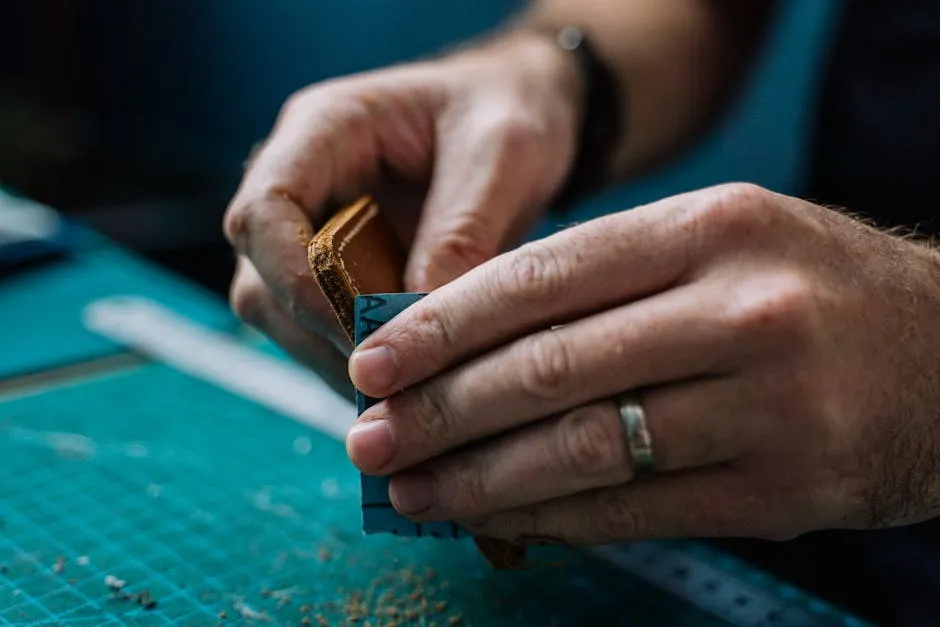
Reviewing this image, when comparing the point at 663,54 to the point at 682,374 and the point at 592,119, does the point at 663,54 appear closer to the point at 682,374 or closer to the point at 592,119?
the point at 592,119

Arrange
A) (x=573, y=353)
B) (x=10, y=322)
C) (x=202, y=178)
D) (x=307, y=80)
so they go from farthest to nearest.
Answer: (x=202, y=178)
(x=307, y=80)
(x=10, y=322)
(x=573, y=353)

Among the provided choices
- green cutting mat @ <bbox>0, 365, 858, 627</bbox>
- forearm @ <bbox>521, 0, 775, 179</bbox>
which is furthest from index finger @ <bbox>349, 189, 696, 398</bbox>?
forearm @ <bbox>521, 0, 775, 179</bbox>

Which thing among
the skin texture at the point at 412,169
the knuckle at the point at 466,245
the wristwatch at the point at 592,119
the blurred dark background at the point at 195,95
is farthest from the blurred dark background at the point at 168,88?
the knuckle at the point at 466,245

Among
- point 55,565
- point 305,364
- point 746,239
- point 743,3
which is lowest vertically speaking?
point 55,565

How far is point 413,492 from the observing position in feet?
2.17

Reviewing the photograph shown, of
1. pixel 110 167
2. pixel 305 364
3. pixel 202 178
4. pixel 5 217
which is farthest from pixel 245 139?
pixel 305 364

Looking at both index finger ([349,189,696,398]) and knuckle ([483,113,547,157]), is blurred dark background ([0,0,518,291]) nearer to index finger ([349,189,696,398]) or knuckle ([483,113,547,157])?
knuckle ([483,113,547,157])

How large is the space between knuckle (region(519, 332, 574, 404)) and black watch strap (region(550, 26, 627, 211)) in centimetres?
58

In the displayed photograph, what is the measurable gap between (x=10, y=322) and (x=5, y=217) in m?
0.30

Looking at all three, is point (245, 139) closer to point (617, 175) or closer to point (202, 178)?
point (202, 178)

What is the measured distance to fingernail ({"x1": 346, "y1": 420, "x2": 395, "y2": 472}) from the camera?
64cm

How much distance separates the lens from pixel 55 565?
794 millimetres

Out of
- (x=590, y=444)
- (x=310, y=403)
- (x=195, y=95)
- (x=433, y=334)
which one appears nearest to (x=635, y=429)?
(x=590, y=444)

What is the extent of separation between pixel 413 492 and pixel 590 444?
131 millimetres
